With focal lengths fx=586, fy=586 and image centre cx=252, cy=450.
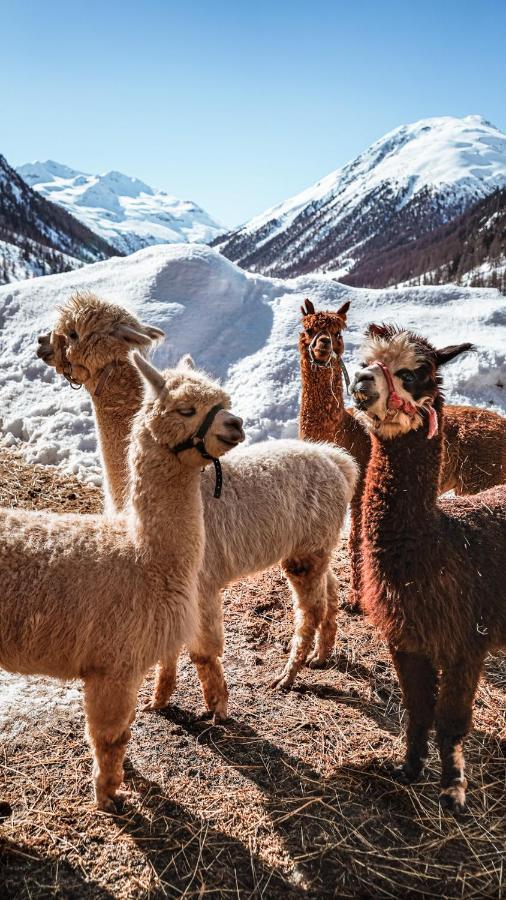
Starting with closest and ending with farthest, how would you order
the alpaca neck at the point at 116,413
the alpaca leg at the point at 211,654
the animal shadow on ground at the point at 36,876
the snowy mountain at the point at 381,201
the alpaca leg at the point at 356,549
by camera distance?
the animal shadow on ground at the point at 36,876, the alpaca leg at the point at 211,654, the alpaca neck at the point at 116,413, the alpaca leg at the point at 356,549, the snowy mountain at the point at 381,201

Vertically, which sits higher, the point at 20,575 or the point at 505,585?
the point at 20,575

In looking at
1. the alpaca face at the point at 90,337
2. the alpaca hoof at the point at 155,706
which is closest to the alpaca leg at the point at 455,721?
the alpaca hoof at the point at 155,706

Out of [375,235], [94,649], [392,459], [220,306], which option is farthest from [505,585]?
[375,235]

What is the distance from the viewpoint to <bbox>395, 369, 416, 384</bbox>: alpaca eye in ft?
7.85

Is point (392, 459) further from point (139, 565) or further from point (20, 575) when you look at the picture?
point (20, 575)

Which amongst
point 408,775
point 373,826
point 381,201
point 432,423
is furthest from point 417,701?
point 381,201

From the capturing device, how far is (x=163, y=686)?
3295mm

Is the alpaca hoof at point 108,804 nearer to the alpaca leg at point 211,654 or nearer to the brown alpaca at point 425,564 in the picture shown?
the alpaca leg at point 211,654

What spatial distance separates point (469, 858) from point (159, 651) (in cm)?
152

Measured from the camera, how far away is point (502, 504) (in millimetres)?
2777

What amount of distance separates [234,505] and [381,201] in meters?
109

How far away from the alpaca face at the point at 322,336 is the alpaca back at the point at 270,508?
32.9 inches

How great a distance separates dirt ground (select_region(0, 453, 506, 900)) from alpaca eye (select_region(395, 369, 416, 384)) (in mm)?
1866

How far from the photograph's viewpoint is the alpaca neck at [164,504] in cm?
251
